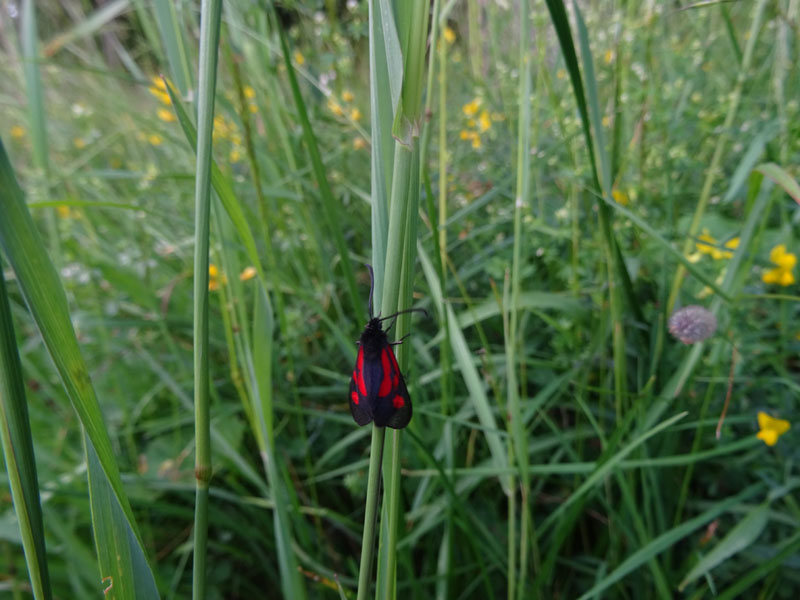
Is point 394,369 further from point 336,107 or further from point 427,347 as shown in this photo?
point 336,107

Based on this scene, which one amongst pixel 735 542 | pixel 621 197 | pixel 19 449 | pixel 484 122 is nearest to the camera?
pixel 19 449

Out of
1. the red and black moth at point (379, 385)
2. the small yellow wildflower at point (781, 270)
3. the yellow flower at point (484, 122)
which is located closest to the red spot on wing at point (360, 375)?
the red and black moth at point (379, 385)

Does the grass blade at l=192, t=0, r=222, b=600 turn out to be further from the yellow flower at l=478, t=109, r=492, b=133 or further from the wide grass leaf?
the yellow flower at l=478, t=109, r=492, b=133

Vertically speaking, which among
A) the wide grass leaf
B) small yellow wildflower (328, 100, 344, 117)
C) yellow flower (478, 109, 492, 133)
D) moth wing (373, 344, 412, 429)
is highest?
small yellow wildflower (328, 100, 344, 117)

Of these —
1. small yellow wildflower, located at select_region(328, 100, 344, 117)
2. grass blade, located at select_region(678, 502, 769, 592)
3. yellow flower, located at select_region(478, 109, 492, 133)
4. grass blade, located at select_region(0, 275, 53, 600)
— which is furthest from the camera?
yellow flower, located at select_region(478, 109, 492, 133)

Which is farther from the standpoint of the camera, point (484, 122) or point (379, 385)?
point (484, 122)

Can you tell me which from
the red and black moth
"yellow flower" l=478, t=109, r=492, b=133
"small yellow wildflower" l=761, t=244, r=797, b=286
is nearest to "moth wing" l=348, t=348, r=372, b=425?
the red and black moth

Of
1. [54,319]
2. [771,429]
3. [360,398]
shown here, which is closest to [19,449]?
[54,319]

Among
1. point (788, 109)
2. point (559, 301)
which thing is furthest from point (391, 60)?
→ point (788, 109)
